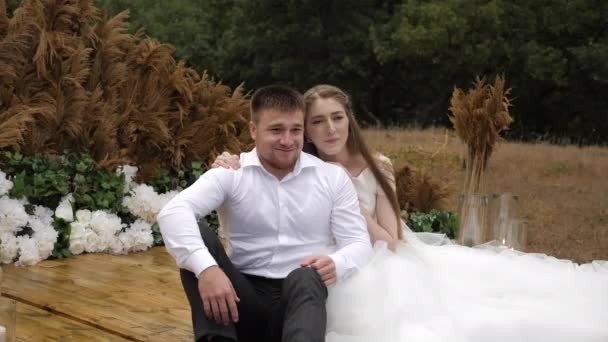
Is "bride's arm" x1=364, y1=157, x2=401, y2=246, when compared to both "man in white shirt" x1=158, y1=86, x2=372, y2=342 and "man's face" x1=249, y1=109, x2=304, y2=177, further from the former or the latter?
"man's face" x1=249, y1=109, x2=304, y2=177

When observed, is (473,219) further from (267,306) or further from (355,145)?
(267,306)

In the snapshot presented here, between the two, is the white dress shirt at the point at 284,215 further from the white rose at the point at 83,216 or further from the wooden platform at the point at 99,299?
the white rose at the point at 83,216

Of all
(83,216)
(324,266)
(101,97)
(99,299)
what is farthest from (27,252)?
(324,266)

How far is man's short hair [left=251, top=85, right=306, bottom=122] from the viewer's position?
10.4ft

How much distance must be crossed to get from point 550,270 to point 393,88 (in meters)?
23.9

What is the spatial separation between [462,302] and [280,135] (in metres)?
0.97

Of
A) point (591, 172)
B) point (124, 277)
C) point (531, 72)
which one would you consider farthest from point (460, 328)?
point (531, 72)

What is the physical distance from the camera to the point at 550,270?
3.74 metres

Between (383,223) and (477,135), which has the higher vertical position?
(477,135)

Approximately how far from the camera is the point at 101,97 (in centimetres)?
620

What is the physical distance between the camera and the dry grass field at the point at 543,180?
9.28 metres

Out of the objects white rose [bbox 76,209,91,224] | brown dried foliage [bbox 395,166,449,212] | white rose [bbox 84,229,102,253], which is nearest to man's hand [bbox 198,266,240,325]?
white rose [bbox 84,229,102,253]

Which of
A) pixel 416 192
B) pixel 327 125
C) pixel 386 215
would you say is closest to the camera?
pixel 327 125

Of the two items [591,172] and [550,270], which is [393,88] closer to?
[591,172]
